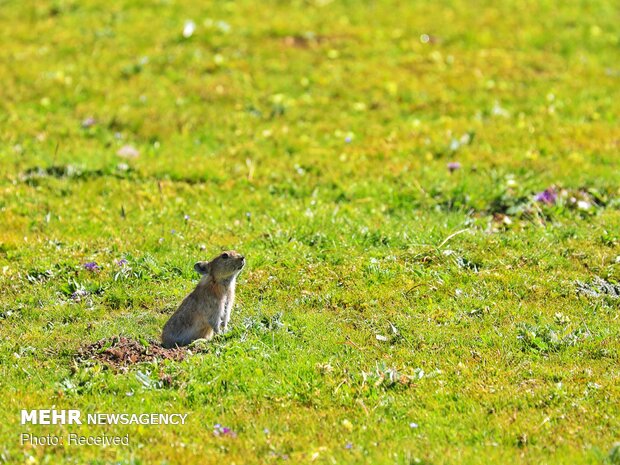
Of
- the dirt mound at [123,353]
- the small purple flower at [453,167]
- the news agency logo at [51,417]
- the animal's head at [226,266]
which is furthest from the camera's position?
the small purple flower at [453,167]

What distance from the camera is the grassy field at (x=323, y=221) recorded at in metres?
9.92

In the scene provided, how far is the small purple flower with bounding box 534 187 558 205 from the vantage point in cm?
1633

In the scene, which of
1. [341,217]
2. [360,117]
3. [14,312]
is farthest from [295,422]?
[360,117]

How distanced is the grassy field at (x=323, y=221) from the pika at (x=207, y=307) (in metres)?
0.28

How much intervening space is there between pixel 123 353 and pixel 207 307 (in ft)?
4.02

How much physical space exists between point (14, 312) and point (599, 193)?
1085 cm

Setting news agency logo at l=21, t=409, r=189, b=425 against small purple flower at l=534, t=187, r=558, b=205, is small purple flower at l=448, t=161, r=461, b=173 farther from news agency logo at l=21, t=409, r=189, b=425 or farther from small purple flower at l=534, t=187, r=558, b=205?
news agency logo at l=21, t=409, r=189, b=425

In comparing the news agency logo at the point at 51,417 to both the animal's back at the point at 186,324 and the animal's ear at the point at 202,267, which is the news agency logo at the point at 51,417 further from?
the animal's ear at the point at 202,267

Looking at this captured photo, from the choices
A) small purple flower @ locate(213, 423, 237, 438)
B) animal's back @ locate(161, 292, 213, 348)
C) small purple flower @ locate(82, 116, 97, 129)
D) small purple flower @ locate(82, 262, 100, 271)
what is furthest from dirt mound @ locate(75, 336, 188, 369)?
small purple flower @ locate(82, 116, 97, 129)

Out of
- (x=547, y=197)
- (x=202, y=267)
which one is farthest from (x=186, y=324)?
(x=547, y=197)

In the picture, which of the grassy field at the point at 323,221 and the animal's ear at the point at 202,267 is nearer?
the grassy field at the point at 323,221

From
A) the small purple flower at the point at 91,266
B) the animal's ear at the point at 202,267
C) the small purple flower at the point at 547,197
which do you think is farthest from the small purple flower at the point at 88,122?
the small purple flower at the point at 547,197

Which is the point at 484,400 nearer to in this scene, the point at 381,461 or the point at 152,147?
the point at 381,461

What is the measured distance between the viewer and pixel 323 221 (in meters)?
15.5
